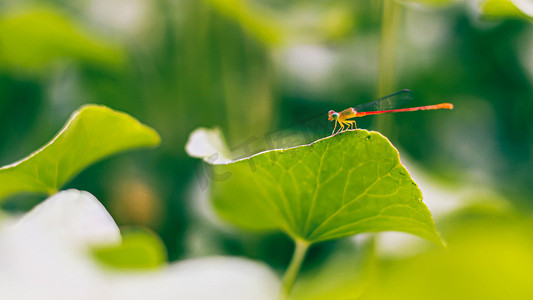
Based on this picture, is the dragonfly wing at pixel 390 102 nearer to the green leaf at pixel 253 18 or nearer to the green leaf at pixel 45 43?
the green leaf at pixel 253 18

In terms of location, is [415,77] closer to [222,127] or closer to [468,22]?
[468,22]

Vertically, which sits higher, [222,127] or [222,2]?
[222,2]

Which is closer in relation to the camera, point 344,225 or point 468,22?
point 344,225

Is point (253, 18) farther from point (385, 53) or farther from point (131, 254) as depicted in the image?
point (131, 254)

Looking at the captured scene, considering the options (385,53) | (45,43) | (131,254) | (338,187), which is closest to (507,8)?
(385,53)

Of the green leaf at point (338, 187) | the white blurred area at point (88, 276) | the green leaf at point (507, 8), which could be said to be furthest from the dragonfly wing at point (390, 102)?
the white blurred area at point (88, 276)

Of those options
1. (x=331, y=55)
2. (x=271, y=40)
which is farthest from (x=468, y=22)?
(x=271, y=40)
